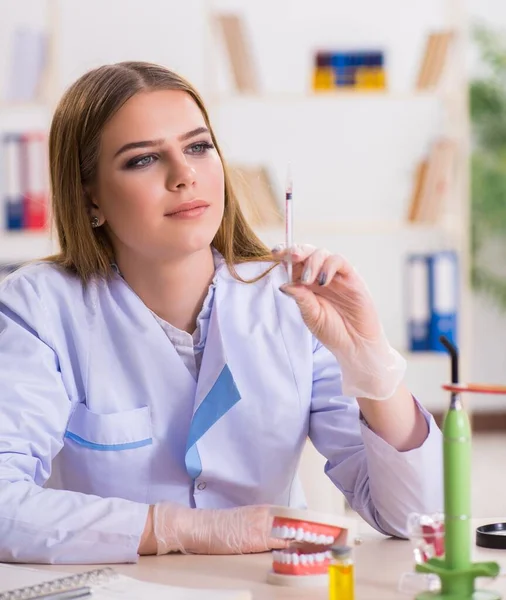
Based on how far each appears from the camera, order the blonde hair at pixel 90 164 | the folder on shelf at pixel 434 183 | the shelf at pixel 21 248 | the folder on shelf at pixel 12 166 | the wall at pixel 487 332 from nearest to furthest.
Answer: the blonde hair at pixel 90 164 < the folder on shelf at pixel 12 166 < the folder on shelf at pixel 434 183 < the shelf at pixel 21 248 < the wall at pixel 487 332

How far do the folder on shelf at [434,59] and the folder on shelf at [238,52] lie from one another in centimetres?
68

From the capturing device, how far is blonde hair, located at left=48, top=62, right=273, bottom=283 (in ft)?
5.28

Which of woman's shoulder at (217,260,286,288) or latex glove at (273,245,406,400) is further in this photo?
woman's shoulder at (217,260,286,288)

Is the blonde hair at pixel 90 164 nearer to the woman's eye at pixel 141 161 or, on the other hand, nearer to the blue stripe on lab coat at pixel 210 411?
the woman's eye at pixel 141 161

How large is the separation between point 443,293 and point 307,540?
299cm

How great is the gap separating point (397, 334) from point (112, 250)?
311cm

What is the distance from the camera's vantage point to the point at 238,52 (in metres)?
4.23

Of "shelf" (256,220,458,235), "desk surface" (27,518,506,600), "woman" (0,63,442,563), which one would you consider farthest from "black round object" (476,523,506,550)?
"shelf" (256,220,458,235)

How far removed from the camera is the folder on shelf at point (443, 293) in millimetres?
4008

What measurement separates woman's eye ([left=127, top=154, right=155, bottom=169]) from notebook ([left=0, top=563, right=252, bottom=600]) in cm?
67

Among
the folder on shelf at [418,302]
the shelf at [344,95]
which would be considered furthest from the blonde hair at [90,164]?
the shelf at [344,95]

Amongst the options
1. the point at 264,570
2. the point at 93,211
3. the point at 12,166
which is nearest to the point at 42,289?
the point at 93,211

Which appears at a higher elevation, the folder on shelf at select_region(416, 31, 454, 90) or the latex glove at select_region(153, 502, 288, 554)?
the folder on shelf at select_region(416, 31, 454, 90)

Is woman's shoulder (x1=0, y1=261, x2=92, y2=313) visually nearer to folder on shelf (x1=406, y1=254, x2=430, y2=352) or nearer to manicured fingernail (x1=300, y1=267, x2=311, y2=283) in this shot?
manicured fingernail (x1=300, y1=267, x2=311, y2=283)
